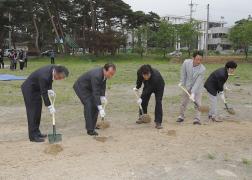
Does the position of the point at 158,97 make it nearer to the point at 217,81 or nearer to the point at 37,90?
the point at 217,81

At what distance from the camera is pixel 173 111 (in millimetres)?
11883

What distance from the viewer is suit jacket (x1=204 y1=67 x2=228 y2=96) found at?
9680mm

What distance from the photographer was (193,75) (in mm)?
9344

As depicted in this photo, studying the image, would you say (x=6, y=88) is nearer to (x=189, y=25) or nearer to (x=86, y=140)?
(x=86, y=140)

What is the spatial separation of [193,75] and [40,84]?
348cm

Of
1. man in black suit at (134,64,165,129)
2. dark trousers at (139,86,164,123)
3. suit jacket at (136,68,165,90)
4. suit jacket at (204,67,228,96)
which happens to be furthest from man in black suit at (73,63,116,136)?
suit jacket at (204,67,228,96)

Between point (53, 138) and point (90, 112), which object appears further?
point (90, 112)

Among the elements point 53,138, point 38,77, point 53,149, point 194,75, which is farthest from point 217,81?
point 53,149

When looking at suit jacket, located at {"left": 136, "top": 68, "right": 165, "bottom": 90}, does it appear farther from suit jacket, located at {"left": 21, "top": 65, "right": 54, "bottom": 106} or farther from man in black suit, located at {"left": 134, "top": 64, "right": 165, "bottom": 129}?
suit jacket, located at {"left": 21, "top": 65, "right": 54, "bottom": 106}

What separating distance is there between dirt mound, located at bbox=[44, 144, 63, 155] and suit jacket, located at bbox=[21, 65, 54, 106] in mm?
712

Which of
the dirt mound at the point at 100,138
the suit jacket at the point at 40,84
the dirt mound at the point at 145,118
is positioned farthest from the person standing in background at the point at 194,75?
the suit jacket at the point at 40,84

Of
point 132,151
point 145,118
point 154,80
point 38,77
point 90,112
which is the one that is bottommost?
point 132,151

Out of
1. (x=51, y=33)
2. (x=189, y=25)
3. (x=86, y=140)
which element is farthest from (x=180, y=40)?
(x=86, y=140)

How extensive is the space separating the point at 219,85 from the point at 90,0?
40366 millimetres
